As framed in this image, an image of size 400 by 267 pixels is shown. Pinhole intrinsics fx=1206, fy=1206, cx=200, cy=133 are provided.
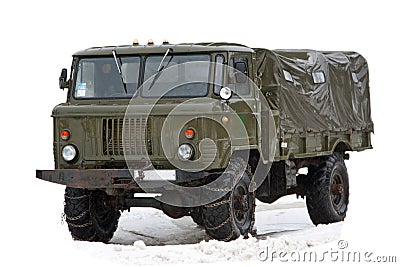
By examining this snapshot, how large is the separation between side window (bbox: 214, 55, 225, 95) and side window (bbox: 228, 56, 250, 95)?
0.20m

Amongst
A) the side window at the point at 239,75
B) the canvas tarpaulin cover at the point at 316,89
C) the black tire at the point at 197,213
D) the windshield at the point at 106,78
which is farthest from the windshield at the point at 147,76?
the canvas tarpaulin cover at the point at 316,89

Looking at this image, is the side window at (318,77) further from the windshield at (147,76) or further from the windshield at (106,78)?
the windshield at (106,78)

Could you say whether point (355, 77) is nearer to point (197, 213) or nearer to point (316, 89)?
point (316, 89)

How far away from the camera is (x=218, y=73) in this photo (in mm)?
18484

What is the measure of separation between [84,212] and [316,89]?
509 cm

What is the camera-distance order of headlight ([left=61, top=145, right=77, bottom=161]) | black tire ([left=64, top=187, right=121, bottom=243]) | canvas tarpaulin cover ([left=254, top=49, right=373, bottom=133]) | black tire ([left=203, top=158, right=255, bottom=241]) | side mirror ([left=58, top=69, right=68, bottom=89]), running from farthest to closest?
canvas tarpaulin cover ([left=254, top=49, right=373, bottom=133]), side mirror ([left=58, top=69, right=68, bottom=89]), black tire ([left=64, top=187, right=121, bottom=243]), headlight ([left=61, top=145, right=77, bottom=161]), black tire ([left=203, top=158, right=255, bottom=241])

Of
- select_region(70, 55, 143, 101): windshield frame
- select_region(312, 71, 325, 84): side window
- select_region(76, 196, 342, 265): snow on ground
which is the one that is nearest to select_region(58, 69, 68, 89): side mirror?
select_region(70, 55, 143, 101): windshield frame

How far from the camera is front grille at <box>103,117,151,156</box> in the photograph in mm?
18156

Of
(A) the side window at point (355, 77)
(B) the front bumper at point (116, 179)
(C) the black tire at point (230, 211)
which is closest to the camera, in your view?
(B) the front bumper at point (116, 179)

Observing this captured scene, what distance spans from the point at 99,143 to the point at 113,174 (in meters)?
0.78

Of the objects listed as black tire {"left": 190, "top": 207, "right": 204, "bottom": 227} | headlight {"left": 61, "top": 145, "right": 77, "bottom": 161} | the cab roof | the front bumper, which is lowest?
black tire {"left": 190, "top": 207, "right": 204, "bottom": 227}

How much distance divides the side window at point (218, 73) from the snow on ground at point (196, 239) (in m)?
2.35

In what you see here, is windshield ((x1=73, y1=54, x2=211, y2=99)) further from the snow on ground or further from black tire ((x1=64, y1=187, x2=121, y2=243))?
the snow on ground

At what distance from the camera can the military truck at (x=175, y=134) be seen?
18.0 meters
